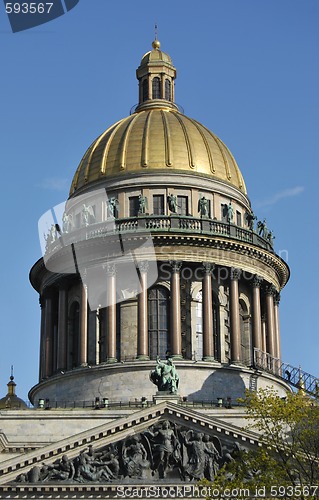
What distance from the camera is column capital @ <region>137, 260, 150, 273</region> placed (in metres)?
79.6

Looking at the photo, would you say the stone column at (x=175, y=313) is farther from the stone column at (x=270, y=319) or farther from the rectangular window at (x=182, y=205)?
the stone column at (x=270, y=319)

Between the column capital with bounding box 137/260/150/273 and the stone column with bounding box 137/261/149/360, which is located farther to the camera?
the column capital with bounding box 137/260/150/273

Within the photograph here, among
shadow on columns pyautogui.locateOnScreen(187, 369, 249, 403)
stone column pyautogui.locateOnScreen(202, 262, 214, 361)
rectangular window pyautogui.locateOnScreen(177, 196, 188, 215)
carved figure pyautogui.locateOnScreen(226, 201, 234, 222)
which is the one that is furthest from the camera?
rectangular window pyautogui.locateOnScreen(177, 196, 188, 215)

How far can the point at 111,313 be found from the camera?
78.9 metres

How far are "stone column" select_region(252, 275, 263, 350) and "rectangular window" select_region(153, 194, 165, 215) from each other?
7.40 metres

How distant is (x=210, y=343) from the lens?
77938 millimetres

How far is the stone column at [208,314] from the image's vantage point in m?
77.9

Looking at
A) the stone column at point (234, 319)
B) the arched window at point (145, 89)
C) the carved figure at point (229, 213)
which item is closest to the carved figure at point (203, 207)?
the carved figure at point (229, 213)

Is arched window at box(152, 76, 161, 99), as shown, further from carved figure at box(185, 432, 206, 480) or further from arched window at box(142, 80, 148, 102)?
carved figure at box(185, 432, 206, 480)

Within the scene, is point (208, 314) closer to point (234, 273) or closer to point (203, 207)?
point (234, 273)

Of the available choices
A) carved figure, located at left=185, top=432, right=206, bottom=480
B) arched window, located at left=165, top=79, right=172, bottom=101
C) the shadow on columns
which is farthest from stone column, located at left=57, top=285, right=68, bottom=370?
carved figure, located at left=185, top=432, right=206, bottom=480

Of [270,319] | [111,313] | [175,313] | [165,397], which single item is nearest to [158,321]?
[175,313]

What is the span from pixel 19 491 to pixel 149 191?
91.1 feet

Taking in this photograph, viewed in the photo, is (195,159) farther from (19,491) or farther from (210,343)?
(19,491)
